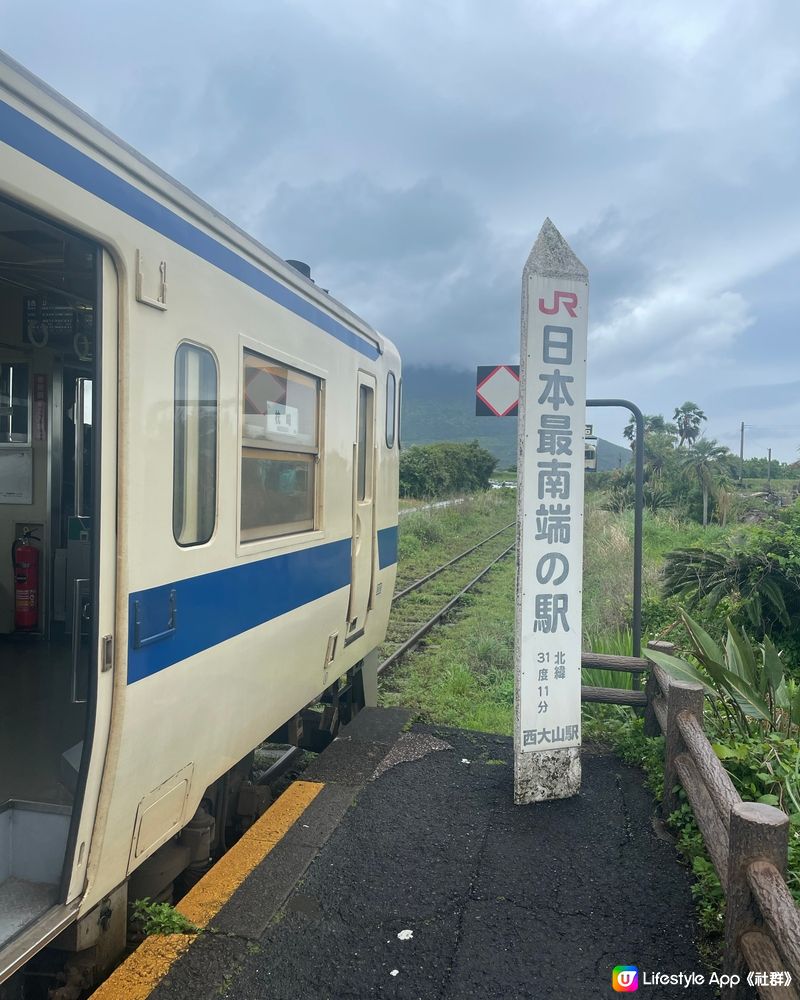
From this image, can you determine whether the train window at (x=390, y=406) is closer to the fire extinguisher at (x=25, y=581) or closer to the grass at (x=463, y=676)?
the grass at (x=463, y=676)

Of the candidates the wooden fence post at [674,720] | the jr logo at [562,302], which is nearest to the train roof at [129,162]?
the jr logo at [562,302]

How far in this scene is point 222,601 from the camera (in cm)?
338

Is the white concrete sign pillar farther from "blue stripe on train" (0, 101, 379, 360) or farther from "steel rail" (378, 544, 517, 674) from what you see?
"steel rail" (378, 544, 517, 674)

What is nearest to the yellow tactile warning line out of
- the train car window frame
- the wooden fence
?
the train car window frame

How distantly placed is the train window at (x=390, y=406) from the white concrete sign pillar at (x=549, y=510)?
1843 millimetres

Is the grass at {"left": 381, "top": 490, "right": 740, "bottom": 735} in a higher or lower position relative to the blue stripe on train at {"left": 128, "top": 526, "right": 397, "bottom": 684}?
lower

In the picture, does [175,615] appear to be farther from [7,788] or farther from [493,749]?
[493,749]

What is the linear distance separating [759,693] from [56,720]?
12.2ft

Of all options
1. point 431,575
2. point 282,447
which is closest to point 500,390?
point 282,447

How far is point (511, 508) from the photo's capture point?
124 ft

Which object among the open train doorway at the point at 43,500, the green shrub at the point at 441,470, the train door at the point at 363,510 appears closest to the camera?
the open train doorway at the point at 43,500

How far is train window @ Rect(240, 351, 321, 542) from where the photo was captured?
144 inches

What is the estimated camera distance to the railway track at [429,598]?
30.7ft

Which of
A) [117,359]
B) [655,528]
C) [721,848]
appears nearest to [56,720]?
[117,359]
